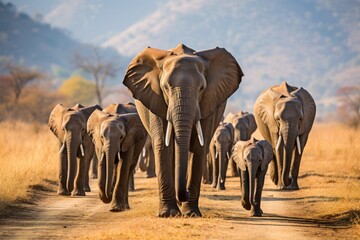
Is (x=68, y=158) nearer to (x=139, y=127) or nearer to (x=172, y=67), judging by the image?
(x=139, y=127)

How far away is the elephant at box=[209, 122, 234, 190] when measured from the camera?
60.0 ft

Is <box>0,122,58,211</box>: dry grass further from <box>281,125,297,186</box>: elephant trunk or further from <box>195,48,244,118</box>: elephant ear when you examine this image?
<box>281,125,297,186</box>: elephant trunk

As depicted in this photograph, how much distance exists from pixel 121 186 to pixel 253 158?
7.02 ft

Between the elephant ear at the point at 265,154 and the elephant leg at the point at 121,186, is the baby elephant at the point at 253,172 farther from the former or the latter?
the elephant leg at the point at 121,186

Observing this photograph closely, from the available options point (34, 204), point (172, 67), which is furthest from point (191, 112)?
point (34, 204)

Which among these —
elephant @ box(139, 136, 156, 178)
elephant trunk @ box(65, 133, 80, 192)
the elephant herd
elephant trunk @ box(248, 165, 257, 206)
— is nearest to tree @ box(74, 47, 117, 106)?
elephant @ box(139, 136, 156, 178)

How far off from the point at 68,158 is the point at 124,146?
3.26 meters

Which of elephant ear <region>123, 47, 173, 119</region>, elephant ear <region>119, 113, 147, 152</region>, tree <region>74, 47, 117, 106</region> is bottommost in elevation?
elephant ear <region>119, 113, 147, 152</region>

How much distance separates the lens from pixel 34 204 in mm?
14656

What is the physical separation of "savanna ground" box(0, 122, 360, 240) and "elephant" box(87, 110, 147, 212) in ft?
1.01

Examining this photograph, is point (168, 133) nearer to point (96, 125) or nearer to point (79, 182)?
point (96, 125)

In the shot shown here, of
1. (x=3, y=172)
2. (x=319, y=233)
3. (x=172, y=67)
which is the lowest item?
(x=319, y=233)

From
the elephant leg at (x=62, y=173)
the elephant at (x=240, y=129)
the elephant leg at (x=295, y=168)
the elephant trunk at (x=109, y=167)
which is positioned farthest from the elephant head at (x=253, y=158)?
the elephant at (x=240, y=129)

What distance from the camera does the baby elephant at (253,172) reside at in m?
12.7
